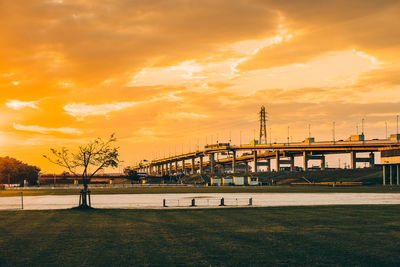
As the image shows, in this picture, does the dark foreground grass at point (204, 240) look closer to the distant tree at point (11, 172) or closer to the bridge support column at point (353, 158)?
the distant tree at point (11, 172)

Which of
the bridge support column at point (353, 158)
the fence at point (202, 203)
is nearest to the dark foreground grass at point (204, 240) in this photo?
the fence at point (202, 203)

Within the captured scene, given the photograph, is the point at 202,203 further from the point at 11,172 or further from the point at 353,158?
the point at 353,158

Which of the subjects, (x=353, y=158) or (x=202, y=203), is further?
(x=353, y=158)

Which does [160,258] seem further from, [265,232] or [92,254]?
[265,232]

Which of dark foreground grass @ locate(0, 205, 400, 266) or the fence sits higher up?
dark foreground grass @ locate(0, 205, 400, 266)

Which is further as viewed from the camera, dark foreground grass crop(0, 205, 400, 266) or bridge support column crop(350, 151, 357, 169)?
bridge support column crop(350, 151, 357, 169)

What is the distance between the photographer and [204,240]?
20547 mm

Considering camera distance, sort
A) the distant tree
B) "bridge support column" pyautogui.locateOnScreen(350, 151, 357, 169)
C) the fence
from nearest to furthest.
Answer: the fence < the distant tree < "bridge support column" pyautogui.locateOnScreen(350, 151, 357, 169)

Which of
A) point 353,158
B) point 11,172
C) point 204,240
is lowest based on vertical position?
point 11,172

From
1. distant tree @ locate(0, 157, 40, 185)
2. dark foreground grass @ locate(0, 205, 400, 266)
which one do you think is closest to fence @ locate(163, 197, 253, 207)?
dark foreground grass @ locate(0, 205, 400, 266)

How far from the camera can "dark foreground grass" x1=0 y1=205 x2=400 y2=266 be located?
53.0 ft

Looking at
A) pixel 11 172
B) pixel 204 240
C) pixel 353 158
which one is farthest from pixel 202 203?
pixel 353 158

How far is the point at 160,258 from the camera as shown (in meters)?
16.4

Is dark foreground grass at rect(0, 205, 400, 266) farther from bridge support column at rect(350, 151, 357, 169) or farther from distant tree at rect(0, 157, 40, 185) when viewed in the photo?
bridge support column at rect(350, 151, 357, 169)
